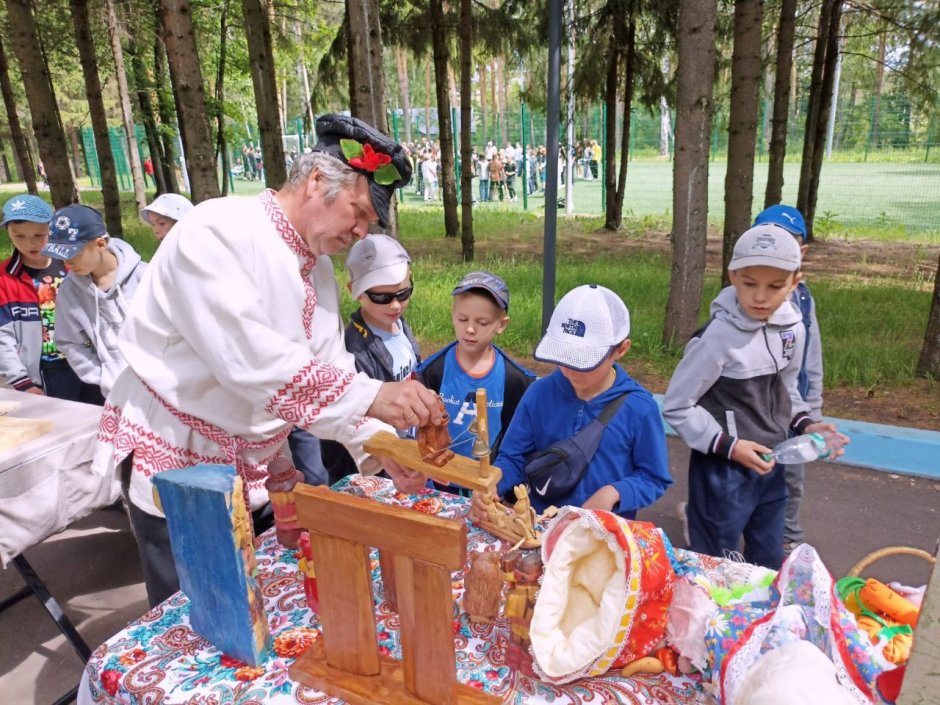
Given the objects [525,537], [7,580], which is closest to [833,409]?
[525,537]

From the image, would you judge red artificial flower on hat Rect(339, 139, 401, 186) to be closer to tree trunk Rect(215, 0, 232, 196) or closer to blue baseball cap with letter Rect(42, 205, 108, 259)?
blue baseball cap with letter Rect(42, 205, 108, 259)

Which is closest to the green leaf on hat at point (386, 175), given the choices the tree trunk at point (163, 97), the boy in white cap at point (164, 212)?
the boy in white cap at point (164, 212)

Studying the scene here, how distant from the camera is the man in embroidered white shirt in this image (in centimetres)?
140

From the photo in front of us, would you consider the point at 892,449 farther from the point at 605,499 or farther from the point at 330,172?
the point at 330,172

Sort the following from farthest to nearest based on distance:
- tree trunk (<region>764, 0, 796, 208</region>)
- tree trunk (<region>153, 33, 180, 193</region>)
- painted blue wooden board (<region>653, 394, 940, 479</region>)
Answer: tree trunk (<region>153, 33, 180, 193</region>) → tree trunk (<region>764, 0, 796, 208</region>) → painted blue wooden board (<region>653, 394, 940, 479</region>)

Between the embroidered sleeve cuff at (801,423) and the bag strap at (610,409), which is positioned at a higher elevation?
the bag strap at (610,409)

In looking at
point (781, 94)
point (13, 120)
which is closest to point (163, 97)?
point (13, 120)

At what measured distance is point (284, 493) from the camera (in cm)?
159

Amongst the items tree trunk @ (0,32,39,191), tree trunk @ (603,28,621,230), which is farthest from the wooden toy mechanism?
tree trunk @ (0,32,39,191)

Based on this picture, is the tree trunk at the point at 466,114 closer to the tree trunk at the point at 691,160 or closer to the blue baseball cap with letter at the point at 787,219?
the tree trunk at the point at 691,160

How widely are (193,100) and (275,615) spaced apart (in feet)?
14.8

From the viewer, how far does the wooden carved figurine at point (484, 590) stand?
4.32 feet

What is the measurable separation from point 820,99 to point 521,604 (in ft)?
30.5

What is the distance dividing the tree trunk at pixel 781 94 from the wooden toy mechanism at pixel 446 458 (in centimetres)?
694
